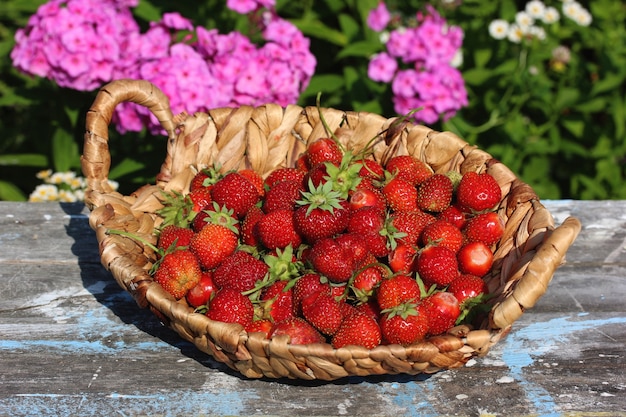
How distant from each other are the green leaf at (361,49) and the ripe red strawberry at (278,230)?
1.38m

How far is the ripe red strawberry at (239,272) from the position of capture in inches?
55.5

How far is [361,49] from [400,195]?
1273mm

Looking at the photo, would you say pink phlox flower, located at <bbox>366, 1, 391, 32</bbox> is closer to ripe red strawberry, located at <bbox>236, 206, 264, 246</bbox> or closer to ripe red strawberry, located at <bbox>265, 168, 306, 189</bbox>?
ripe red strawberry, located at <bbox>265, 168, 306, 189</bbox>

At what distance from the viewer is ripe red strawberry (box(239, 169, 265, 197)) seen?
1.72 m

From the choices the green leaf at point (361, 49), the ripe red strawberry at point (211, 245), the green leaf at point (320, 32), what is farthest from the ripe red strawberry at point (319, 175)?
the green leaf at point (320, 32)

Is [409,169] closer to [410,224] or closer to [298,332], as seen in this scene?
[410,224]

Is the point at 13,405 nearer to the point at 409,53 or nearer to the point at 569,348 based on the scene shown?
the point at 569,348

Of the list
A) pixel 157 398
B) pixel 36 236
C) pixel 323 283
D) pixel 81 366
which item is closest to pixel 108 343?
pixel 81 366

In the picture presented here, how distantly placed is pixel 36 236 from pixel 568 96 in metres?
2.03

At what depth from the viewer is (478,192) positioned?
1568 millimetres

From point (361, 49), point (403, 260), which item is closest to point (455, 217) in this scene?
point (403, 260)

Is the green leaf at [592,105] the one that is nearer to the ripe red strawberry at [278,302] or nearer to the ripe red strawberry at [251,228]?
the ripe red strawberry at [251,228]

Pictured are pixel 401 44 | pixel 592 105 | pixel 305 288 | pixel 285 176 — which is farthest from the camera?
pixel 592 105

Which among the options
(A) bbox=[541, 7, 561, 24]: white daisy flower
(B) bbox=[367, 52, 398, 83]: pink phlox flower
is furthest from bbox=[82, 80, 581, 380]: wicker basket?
(A) bbox=[541, 7, 561, 24]: white daisy flower
